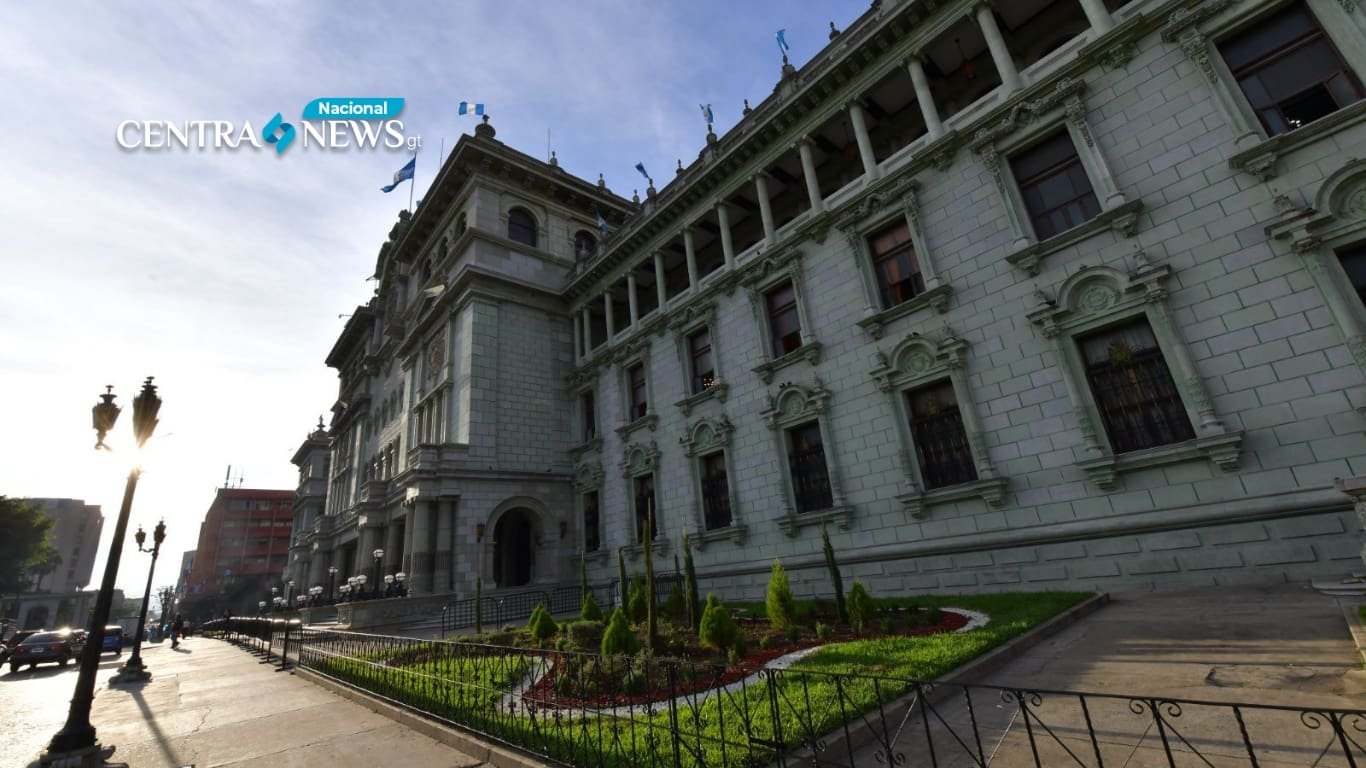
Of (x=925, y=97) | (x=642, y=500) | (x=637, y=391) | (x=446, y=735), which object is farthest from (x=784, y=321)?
(x=446, y=735)

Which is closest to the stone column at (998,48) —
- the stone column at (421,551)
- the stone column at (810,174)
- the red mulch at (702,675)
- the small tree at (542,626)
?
the stone column at (810,174)

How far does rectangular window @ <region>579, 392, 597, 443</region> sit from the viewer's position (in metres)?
25.0

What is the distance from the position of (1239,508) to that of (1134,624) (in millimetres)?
3554

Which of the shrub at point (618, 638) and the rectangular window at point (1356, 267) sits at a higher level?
the rectangular window at point (1356, 267)

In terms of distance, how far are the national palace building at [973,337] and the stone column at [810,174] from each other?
0.48ft

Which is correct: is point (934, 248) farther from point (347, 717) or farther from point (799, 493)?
point (347, 717)

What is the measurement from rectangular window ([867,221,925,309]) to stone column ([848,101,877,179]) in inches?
63.8

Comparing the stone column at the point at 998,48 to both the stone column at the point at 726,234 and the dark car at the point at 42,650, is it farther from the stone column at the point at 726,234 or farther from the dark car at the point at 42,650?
the dark car at the point at 42,650

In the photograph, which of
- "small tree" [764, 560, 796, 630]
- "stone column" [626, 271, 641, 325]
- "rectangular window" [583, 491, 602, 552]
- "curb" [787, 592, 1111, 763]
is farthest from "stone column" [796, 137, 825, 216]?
"rectangular window" [583, 491, 602, 552]

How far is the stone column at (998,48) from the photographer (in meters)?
13.2

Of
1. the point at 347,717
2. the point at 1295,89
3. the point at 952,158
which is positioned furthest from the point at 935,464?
the point at 347,717

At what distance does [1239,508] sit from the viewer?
9.21m

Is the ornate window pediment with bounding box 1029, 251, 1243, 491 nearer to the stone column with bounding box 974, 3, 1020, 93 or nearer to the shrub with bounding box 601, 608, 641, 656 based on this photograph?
the stone column with bounding box 974, 3, 1020, 93

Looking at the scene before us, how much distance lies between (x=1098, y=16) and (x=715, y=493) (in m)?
15.2
